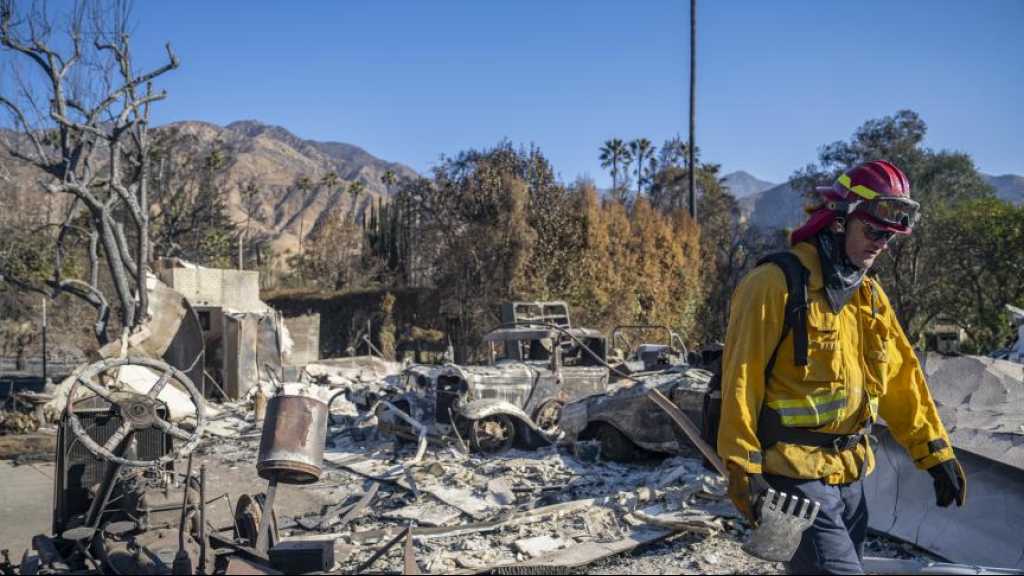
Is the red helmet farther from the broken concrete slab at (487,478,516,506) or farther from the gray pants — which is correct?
the broken concrete slab at (487,478,516,506)

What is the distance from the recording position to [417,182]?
22375 millimetres

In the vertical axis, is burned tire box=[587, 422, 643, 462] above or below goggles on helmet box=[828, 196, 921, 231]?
below

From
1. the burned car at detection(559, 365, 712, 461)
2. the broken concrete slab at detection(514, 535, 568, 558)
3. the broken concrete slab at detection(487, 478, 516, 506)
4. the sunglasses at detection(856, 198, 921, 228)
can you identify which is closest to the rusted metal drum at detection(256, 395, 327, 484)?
the broken concrete slab at detection(514, 535, 568, 558)

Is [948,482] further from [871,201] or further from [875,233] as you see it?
[871,201]

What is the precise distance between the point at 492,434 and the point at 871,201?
7389 mm

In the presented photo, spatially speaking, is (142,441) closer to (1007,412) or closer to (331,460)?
(331,460)

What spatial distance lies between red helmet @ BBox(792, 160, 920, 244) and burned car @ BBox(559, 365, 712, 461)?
5236mm

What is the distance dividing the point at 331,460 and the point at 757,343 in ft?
26.1

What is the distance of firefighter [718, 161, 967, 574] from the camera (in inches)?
108

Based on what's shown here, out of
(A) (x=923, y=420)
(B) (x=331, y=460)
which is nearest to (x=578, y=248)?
(B) (x=331, y=460)

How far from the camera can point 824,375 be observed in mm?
2896

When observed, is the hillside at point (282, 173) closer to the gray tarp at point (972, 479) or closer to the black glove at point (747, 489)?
the gray tarp at point (972, 479)

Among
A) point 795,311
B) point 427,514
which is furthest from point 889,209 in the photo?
point 427,514

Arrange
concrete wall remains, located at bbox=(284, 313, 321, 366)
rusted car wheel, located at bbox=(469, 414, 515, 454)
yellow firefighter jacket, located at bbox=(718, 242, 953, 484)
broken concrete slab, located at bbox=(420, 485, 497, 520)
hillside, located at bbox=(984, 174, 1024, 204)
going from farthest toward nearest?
hillside, located at bbox=(984, 174, 1024, 204) → concrete wall remains, located at bbox=(284, 313, 321, 366) → rusted car wheel, located at bbox=(469, 414, 515, 454) → broken concrete slab, located at bbox=(420, 485, 497, 520) → yellow firefighter jacket, located at bbox=(718, 242, 953, 484)
